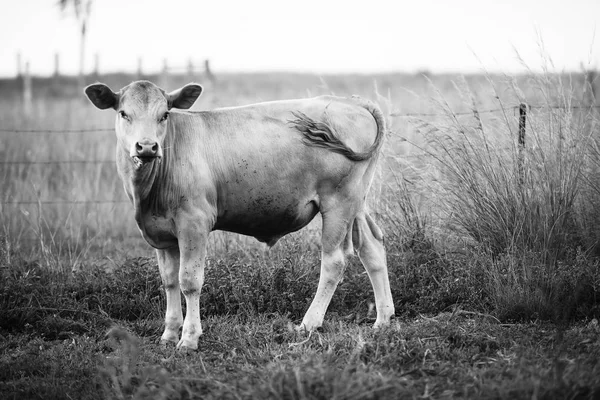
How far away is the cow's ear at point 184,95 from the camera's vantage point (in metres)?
5.64

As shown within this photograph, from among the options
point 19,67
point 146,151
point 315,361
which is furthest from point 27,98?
point 315,361

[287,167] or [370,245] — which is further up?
[287,167]

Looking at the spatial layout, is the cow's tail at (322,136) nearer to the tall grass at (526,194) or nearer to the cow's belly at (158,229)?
the cow's belly at (158,229)

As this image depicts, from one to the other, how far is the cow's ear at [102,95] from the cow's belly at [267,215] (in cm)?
127

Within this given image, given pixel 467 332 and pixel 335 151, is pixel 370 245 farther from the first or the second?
pixel 467 332

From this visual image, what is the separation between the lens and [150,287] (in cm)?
668

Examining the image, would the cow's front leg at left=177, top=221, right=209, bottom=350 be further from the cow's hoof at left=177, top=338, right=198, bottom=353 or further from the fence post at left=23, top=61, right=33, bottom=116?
the fence post at left=23, top=61, right=33, bottom=116

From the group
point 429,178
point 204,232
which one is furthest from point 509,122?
point 204,232

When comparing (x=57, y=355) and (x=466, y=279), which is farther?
(x=466, y=279)

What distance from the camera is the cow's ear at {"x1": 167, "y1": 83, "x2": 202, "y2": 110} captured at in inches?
222

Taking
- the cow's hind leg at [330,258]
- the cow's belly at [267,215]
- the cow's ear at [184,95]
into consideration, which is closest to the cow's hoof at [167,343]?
the cow's belly at [267,215]

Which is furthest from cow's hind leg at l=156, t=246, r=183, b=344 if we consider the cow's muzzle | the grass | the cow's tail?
the cow's tail

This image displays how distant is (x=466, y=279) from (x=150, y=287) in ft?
10.1

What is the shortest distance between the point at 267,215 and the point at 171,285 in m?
1.01
